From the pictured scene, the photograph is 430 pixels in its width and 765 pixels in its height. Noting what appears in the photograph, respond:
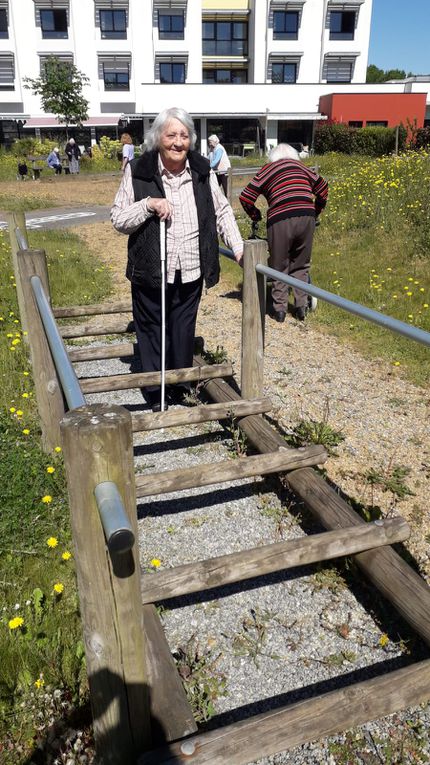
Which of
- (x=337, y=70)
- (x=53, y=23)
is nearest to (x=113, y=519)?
(x=53, y=23)

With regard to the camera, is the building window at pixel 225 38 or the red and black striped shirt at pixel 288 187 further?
the building window at pixel 225 38

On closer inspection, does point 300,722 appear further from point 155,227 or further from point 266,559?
point 155,227

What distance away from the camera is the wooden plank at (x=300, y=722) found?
1.74m

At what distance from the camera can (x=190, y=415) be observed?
12.0 feet

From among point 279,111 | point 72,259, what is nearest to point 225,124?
point 279,111

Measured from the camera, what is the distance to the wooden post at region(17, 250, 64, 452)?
3482mm

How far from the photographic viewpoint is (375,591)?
8.71ft

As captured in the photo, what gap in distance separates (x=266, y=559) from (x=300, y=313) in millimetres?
4619

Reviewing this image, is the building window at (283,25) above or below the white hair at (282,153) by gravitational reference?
above

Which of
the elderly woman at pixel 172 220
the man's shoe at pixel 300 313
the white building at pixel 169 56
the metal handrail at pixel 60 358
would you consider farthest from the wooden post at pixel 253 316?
the white building at pixel 169 56

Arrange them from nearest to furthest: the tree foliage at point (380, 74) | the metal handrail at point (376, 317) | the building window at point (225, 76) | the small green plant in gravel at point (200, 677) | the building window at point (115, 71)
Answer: the metal handrail at point (376, 317) → the small green plant in gravel at point (200, 677) → the building window at point (115, 71) → the building window at point (225, 76) → the tree foliage at point (380, 74)

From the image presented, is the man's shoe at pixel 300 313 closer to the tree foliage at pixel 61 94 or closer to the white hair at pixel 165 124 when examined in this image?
the white hair at pixel 165 124

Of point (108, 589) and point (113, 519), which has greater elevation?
point (113, 519)

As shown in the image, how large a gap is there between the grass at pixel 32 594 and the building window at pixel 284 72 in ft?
148
